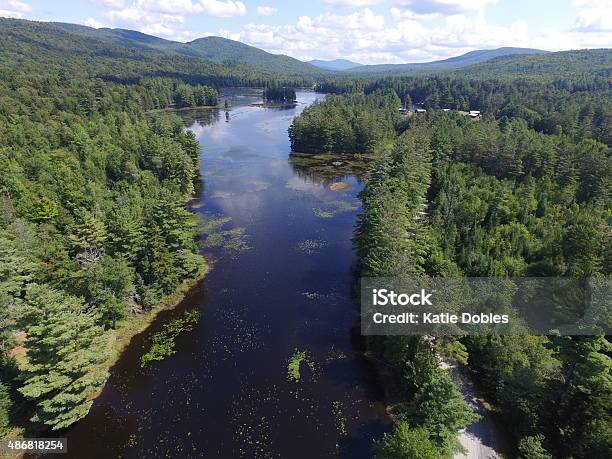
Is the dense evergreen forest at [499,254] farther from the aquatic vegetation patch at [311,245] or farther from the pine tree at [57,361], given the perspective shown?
the pine tree at [57,361]

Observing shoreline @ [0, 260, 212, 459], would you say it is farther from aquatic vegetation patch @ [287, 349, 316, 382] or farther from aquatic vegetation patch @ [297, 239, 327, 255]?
aquatic vegetation patch @ [287, 349, 316, 382]

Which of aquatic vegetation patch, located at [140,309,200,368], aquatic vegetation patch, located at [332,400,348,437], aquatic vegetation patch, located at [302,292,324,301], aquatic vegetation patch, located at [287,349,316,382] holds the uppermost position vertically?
aquatic vegetation patch, located at [140,309,200,368]

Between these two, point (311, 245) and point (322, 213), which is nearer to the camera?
point (311, 245)

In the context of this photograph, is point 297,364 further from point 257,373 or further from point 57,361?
point 57,361

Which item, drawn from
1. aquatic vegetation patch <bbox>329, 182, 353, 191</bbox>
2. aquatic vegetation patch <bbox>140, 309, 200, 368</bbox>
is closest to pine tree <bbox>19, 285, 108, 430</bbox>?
aquatic vegetation patch <bbox>140, 309, 200, 368</bbox>

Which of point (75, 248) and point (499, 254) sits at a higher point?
point (75, 248)

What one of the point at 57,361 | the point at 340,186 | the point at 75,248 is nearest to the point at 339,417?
the point at 57,361
